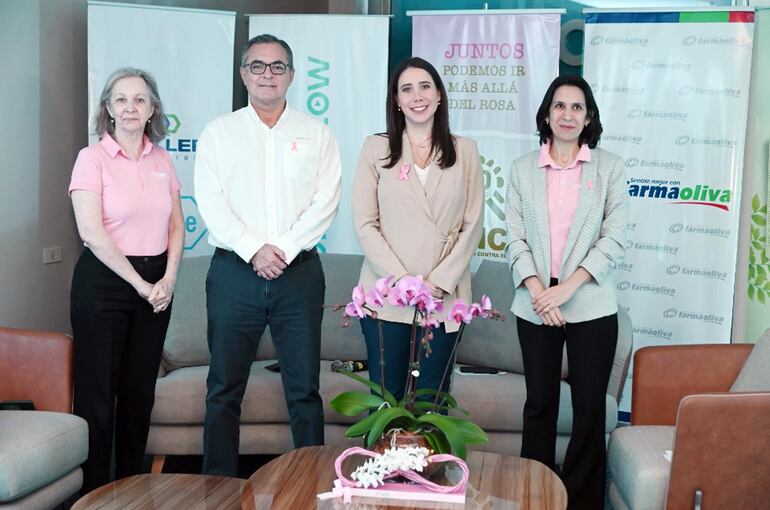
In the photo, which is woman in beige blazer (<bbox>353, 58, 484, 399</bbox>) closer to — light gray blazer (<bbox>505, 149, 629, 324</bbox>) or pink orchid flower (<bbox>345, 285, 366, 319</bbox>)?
light gray blazer (<bbox>505, 149, 629, 324</bbox>)

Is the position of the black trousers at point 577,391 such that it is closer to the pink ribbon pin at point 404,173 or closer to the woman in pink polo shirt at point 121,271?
the pink ribbon pin at point 404,173

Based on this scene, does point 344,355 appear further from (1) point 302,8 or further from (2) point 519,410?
(1) point 302,8

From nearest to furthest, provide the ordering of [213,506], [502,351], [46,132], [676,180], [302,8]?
[213,506] → [502,351] → [46,132] → [676,180] → [302,8]

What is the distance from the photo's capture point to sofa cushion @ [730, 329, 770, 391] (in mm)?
Answer: 3223

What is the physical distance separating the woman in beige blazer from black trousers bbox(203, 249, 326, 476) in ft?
0.71

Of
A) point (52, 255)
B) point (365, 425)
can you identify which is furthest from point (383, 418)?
point (52, 255)

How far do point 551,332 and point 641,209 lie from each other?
1892 millimetres

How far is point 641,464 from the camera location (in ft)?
9.71

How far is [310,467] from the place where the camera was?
8.86 ft

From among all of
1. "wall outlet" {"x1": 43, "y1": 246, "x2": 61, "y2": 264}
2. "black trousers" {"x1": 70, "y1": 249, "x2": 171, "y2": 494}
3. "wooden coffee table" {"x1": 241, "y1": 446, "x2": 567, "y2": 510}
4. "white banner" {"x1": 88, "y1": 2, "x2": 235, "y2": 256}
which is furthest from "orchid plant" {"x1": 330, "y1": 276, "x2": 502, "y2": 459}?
"white banner" {"x1": 88, "y1": 2, "x2": 235, "y2": 256}

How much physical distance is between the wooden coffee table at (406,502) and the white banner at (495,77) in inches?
105

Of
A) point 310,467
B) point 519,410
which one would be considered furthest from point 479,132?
point 310,467

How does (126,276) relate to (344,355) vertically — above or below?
above

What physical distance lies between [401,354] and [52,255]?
2218 millimetres
